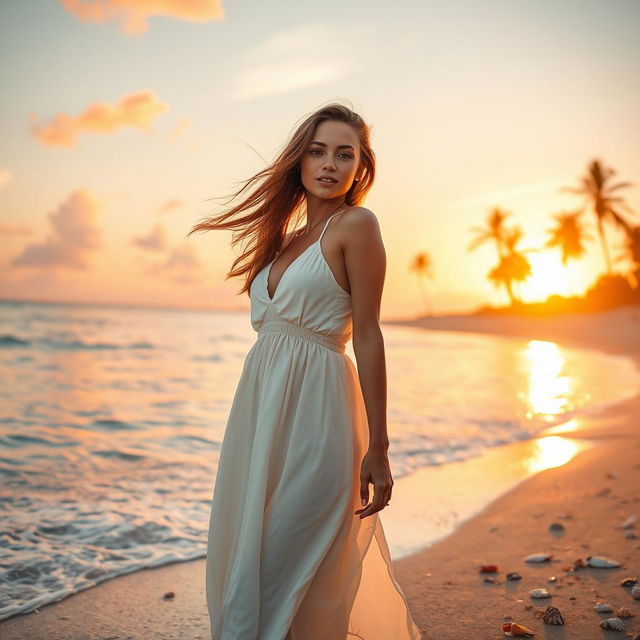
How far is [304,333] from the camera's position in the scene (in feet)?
7.34

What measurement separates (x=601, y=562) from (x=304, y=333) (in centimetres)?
244

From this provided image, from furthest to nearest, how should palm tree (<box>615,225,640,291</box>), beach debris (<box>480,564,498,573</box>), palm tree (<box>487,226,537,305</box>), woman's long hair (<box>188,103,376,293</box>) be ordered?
palm tree (<box>487,226,537,305</box>) < palm tree (<box>615,225,640,291</box>) < beach debris (<box>480,564,498,573</box>) < woman's long hair (<box>188,103,376,293</box>)

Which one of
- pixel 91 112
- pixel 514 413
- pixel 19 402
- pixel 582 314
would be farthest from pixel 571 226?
pixel 19 402

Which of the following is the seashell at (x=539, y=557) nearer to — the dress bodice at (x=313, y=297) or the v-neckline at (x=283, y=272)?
the dress bodice at (x=313, y=297)

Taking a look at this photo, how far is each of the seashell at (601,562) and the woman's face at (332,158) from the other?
261 cm

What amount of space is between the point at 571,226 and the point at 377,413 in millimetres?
53383

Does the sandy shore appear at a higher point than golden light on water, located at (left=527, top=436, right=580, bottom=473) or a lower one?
higher

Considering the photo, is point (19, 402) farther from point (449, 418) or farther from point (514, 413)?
point (514, 413)

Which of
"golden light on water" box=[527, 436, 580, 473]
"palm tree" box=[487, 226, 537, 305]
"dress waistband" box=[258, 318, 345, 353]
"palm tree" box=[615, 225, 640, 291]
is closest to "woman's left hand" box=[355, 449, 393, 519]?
"dress waistband" box=[258, 318, 345, 353]

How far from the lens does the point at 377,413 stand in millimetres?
2086

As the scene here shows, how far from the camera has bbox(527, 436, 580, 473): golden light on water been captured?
652cm

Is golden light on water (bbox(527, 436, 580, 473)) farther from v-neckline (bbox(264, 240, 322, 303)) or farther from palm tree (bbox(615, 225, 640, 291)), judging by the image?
palm tree (bbox(615, 225, 640, 291))

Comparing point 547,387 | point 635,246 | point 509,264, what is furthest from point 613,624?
point 509,264

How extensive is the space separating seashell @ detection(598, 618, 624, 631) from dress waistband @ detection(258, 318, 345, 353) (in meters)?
1.75
